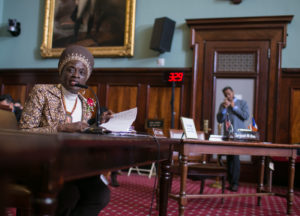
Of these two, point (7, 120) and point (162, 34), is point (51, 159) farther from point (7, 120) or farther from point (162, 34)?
point (162, 34)

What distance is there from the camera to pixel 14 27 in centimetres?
739

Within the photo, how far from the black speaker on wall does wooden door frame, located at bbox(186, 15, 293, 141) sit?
1.29ft

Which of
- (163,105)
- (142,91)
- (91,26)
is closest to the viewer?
(163,105)

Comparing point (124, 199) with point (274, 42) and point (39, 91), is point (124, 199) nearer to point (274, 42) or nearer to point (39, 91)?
point (39, 91)

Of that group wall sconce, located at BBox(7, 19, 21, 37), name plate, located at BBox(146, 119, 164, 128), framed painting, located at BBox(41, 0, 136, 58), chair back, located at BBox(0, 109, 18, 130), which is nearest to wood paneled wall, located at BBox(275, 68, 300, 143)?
name plate, located at BBox(146, 119, 164, 128)

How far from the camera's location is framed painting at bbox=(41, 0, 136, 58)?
22.2 ft

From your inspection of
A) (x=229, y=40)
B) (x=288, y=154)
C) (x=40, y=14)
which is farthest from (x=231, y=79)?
(x=40, y=14)

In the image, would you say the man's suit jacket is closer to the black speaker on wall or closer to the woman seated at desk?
the black speaker on wall

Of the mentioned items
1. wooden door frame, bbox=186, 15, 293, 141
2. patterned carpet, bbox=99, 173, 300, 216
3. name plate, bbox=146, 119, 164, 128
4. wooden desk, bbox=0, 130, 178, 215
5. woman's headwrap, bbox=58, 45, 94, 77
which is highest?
wooden door frame, bbox=186, 15, 293, 141

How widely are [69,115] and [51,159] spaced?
1.40m

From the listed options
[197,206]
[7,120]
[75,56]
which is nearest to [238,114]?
[197,206]

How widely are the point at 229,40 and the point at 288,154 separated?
345 cm

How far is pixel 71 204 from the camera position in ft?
5.16

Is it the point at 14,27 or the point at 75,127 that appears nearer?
the point at 75,127
